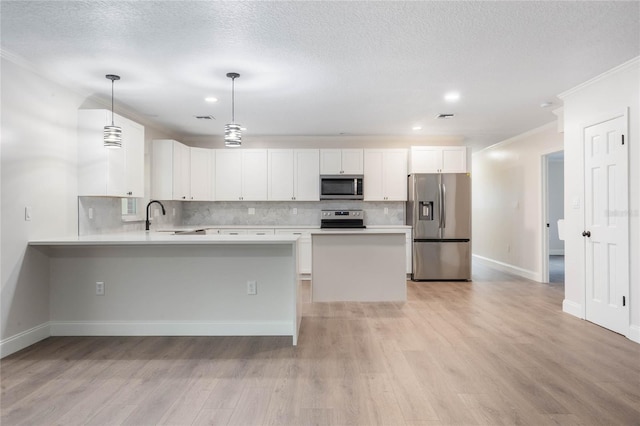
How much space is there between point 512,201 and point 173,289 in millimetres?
5930

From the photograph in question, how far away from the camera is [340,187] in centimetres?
657

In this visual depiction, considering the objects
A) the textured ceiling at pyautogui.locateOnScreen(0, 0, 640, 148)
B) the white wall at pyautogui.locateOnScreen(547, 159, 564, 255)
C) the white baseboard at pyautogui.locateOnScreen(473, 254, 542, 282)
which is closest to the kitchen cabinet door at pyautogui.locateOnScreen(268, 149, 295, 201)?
the textured ceiling at pyautogui.locateOnScreen(0, 0, 640, 148)

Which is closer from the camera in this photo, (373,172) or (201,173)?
(201,173)

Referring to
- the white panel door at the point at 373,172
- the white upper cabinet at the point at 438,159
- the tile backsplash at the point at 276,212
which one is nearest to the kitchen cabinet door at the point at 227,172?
the tile backsplash at the point at 276,212

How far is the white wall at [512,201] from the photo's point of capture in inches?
241

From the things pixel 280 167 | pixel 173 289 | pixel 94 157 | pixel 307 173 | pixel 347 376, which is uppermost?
pixel 280 167

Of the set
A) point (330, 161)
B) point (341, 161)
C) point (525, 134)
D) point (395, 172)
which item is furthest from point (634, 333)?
point (330, 161)

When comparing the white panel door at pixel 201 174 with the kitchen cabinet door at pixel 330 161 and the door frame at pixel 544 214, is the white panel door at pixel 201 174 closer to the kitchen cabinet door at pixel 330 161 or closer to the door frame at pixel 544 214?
the kitchen cabinet door at pixel 330 161

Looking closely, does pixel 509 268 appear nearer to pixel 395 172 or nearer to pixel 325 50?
pixel 395 172

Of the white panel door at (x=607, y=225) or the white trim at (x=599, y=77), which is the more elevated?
the white trim at (x=599, y=77)

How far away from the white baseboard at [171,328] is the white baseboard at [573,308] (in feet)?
9.90

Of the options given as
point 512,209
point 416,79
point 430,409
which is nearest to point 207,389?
point 430,409

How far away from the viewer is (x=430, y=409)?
7.34 ft

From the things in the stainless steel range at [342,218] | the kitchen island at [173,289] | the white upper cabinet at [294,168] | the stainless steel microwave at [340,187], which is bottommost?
the kitchen island at [173,289]
